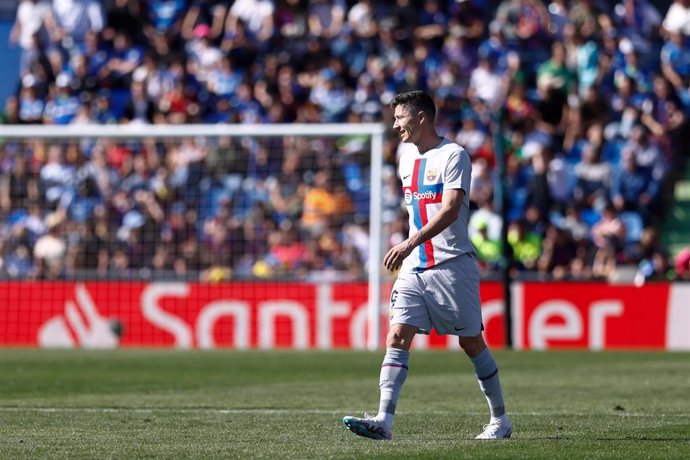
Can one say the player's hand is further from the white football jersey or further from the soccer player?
the white football jersey

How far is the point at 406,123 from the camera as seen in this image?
907cm

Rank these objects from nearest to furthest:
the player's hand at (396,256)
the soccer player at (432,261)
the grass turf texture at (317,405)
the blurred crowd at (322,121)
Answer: the grass turf texture at (317,405) < the player's hand at (396,256) < the soccer player at (432,261) < the blurred crowd at (322,121)

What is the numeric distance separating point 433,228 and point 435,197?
327mm

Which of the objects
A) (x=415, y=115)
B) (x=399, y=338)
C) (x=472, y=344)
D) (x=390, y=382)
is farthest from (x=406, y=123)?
(x=390, y=382)

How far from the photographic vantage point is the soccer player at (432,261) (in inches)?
351

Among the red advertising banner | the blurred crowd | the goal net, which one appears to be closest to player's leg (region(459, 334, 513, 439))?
the goal net

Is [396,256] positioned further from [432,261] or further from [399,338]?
[399,338]

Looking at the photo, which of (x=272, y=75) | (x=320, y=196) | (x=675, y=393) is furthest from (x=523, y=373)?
(x=272, y=75)

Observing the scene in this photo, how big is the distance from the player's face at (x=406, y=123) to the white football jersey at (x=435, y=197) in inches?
5.5

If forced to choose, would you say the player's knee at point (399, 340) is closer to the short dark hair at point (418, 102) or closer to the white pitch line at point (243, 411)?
the short dark hair at point (418, 102)

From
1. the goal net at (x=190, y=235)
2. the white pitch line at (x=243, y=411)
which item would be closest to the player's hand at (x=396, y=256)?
the white pitch line at (x=243, y=411)

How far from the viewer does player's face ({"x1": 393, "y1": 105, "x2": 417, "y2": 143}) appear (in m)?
9.05

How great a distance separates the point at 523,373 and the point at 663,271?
7.08 m

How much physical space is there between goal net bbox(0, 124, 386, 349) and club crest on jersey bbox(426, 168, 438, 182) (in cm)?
1297
